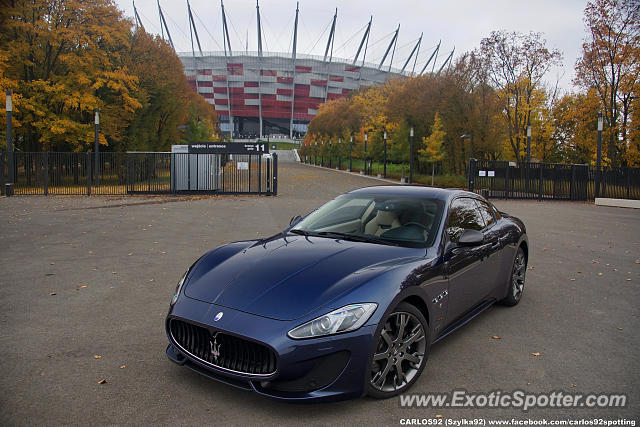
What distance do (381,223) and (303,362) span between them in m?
1.93

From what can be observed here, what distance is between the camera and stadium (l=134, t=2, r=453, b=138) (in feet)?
398

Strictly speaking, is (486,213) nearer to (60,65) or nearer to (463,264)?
(463,264)

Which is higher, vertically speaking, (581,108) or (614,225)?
(581,108)

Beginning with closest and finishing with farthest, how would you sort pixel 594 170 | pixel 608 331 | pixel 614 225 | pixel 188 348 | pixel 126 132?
1. pixel 188 348
2. pixel 608 331
3. pixel 614 225
4. pixel 594 170
5. pixel 126 132

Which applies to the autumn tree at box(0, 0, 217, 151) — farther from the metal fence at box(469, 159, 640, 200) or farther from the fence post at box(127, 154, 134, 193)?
the metal fence at box(469, 159, 640, 200)

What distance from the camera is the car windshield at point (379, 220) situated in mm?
4443

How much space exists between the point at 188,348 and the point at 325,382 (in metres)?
1.03

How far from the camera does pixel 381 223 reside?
15.4ft

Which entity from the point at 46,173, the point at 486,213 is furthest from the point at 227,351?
the point at 46,173

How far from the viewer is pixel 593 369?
163 inches

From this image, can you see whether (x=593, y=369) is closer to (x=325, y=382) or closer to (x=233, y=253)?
(x=325, y=382)

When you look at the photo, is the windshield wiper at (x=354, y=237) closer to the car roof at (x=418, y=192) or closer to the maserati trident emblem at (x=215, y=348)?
the car roof at (x=418, y=192)

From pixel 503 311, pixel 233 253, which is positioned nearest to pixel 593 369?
pixel 503 311

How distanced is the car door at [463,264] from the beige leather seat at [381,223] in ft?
1.64
